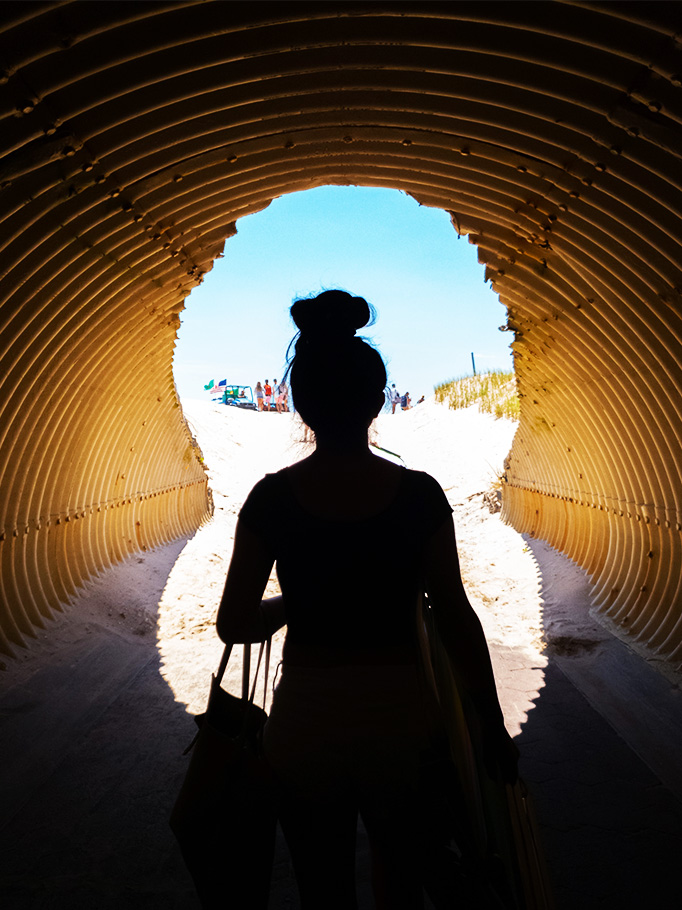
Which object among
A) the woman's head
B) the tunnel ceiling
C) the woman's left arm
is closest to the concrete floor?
the tunnel ceiling

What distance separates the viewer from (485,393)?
2864cm

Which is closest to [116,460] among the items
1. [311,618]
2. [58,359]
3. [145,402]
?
[145,402]

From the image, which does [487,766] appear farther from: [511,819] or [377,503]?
[377,503]

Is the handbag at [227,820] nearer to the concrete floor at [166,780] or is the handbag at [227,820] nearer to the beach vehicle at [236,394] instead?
the concrete floor at [166,780]

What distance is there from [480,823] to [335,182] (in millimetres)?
5991

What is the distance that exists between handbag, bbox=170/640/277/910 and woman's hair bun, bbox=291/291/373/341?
0.97 m

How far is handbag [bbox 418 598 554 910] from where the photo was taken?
200cm

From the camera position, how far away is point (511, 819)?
232 centimetres

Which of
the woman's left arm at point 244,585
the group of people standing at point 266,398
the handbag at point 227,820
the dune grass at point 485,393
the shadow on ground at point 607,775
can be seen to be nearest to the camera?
the handbag at point 227,820

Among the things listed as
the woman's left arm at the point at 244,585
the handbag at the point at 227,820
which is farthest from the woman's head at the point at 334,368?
the handbag at the point at 227,820

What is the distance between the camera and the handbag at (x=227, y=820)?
6.33ft

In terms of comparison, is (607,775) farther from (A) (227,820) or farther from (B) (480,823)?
(A) (227,820)

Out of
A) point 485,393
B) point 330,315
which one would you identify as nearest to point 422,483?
point 330,315

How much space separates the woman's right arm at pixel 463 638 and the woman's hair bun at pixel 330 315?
671 millimetres
